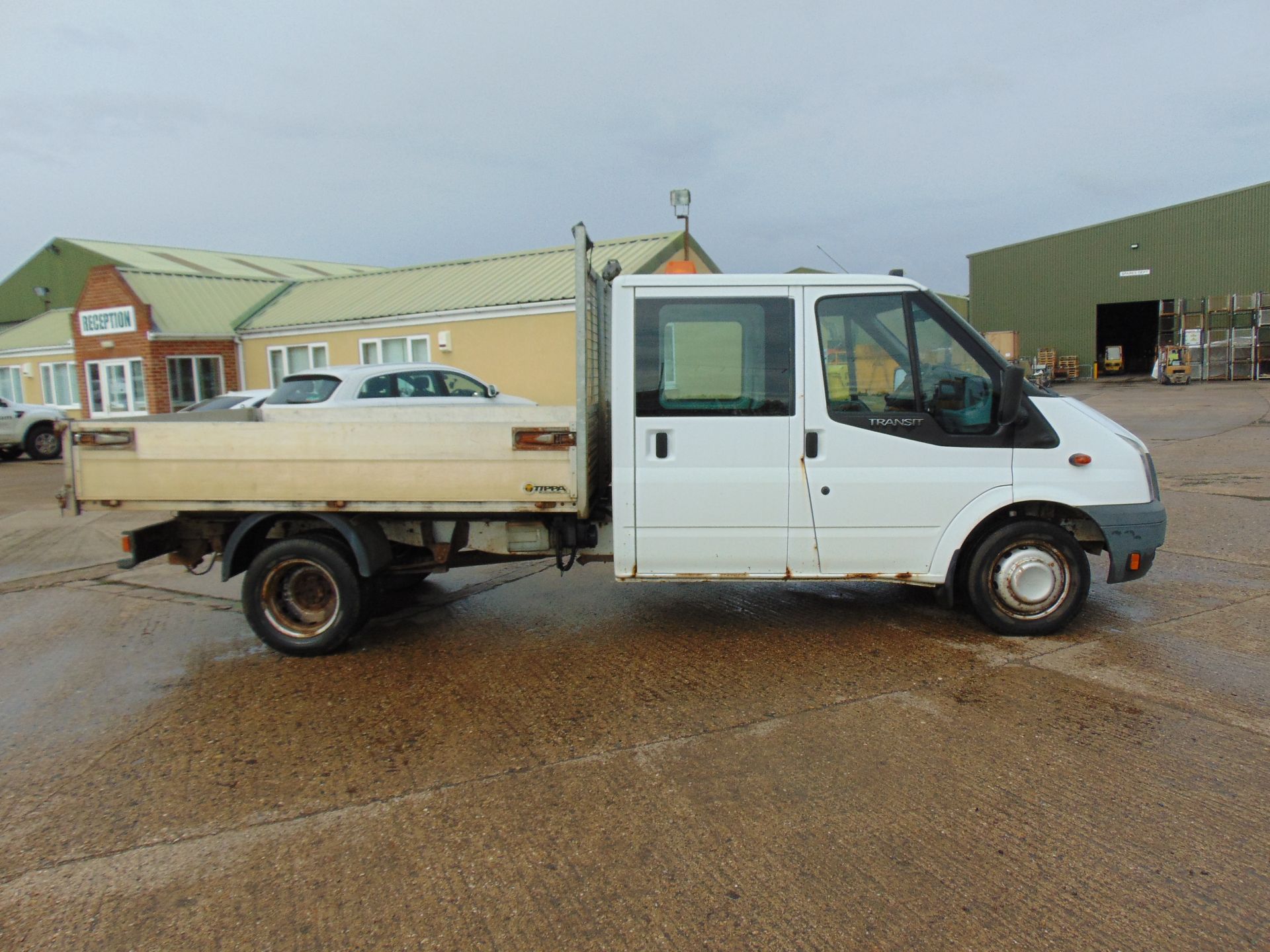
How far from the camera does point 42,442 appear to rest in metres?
20.4

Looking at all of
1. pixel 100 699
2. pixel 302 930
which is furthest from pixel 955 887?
pixel 100 699

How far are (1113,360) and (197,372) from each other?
36.2m

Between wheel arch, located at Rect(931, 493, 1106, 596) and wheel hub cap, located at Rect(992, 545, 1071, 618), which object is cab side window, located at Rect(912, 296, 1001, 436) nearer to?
wheel arch, located at Rect(931, 493, 1106, 596)

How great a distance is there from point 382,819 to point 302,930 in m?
0.65

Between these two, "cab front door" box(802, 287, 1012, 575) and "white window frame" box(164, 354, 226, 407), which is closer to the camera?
Answer: "cab front door" box(802, 287, 1012, 575)

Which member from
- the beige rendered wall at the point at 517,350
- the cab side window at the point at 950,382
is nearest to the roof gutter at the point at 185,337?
the beige rendered wall at the point at 517,350

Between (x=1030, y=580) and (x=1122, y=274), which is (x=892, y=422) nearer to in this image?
(x=1030, y=580)

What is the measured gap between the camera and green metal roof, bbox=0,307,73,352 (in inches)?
1142

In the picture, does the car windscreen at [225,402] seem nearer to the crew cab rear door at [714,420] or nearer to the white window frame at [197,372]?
the white window frame at [197,372]

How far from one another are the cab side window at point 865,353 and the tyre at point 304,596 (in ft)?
10.2

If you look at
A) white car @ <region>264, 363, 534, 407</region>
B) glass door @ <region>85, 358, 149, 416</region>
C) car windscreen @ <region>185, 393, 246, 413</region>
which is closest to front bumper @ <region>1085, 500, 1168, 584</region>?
white car @ <region>264, 363, 534, 407</region>

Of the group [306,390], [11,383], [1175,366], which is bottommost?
[306,390]

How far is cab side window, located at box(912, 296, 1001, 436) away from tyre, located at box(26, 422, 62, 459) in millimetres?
21590

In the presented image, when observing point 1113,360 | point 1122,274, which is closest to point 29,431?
point 1122,274
